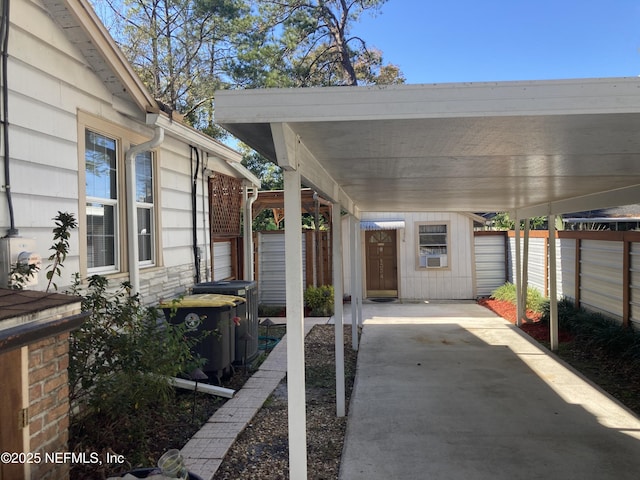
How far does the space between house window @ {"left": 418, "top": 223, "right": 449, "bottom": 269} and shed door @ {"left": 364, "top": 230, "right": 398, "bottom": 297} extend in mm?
840

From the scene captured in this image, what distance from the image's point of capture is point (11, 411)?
2.20 meters

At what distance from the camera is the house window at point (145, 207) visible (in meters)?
5.32

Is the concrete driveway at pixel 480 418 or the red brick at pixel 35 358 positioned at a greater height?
the red brick at pixel 35 358

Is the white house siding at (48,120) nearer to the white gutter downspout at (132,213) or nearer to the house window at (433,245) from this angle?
the white gutter downspout at (132,213)

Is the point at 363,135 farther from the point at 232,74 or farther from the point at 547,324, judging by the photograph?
the point at 232,74

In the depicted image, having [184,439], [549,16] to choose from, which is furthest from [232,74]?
[184,439]

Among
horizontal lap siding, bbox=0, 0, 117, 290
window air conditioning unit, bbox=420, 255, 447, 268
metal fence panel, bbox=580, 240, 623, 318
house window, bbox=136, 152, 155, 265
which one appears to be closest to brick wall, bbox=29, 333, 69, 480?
horizontal lap siding, bbox=0, 0, 117, 290

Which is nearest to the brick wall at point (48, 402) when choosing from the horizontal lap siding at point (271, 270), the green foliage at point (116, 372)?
the green foliage at point (116, 372)

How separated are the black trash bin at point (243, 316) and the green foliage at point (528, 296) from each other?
6.05 m

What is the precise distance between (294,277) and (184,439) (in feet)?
7.27

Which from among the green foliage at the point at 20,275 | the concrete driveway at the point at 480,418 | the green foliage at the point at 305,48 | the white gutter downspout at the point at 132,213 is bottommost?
the concrete driveway at the point at 480,418

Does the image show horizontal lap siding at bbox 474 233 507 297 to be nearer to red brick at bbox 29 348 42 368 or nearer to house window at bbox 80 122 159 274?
house window at bbox 80 122 159 274

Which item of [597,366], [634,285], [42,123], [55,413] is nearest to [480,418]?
[597,366]

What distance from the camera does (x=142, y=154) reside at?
5.39 metres
